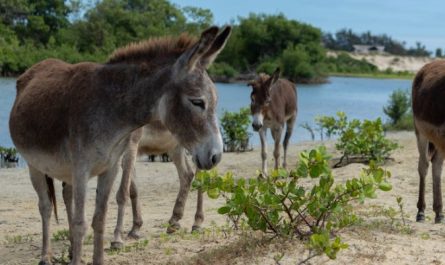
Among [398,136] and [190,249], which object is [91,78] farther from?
[398,136]

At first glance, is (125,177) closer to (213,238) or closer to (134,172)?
(134,172)

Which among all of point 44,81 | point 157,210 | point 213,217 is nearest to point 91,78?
point 44,81

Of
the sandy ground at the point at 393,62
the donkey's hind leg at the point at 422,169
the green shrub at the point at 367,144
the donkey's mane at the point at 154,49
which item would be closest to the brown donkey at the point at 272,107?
the green shrub at the point at 367,144

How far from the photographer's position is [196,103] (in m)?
4.91

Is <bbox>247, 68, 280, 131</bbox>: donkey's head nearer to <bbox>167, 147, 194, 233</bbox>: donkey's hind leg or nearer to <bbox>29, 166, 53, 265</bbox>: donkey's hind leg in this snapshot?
<bbox>167, 147, 194, 233</bbox>: donkey's hind leg

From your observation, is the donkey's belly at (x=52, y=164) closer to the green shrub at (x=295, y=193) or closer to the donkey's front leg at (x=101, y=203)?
the donkey's front leg at (x=101, y=203)

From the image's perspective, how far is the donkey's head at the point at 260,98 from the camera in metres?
14.0

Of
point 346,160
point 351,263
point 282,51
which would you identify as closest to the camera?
point 351,263

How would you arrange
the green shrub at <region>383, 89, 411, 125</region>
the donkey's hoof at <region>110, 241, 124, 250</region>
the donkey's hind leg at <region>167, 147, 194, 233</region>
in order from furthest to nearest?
the green shrub at <region>383, 89, 411, 125</region> → the donkey's hind leg at <region>167, 147, 194, 233</region> → the donkey's hoof at <region>110, 241, 124, 250</region>

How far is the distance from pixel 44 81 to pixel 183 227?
10.2 ft

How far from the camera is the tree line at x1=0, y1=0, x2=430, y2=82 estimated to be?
2450 inches

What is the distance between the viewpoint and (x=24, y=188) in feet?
42.1

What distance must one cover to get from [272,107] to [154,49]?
10.2 meters

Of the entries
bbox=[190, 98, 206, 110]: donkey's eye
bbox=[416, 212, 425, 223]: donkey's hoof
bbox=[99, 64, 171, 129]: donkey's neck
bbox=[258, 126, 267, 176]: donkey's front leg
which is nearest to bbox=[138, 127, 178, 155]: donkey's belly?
bbox=[99, 64, 171, 129]: donkey's neck
